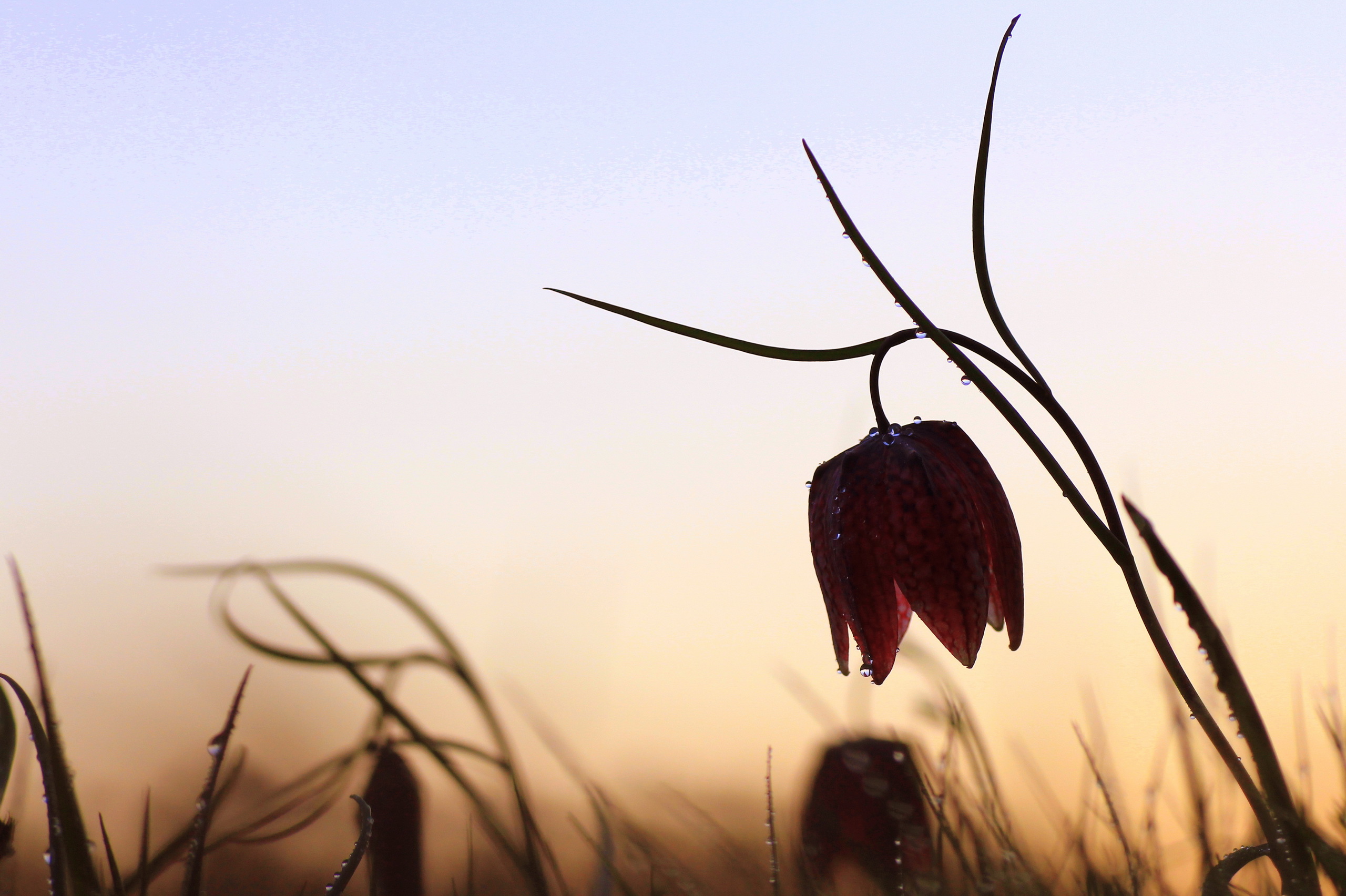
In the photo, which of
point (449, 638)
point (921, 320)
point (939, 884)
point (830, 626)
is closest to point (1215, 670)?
point (921, 320)

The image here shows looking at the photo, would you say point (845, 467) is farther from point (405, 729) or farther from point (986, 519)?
point (405, 729)

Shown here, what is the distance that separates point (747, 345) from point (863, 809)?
1.06 m

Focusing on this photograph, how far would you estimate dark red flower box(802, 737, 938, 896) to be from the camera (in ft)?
5.05

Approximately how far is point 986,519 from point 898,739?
0.66 meters

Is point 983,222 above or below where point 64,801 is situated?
above

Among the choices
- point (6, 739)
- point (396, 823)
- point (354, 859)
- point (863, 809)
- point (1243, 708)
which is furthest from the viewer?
point (863, 809)

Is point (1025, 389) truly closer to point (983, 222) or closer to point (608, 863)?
point (983, 222)

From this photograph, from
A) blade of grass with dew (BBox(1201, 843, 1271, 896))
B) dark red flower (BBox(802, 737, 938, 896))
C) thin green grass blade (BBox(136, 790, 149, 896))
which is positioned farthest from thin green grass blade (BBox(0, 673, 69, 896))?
dark red flower (BBox(802, 737, 938, 896))

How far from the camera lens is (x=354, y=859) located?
31.4 inches

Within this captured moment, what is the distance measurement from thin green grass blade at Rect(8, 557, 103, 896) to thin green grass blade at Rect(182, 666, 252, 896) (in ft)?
0.25

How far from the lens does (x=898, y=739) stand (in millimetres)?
1541

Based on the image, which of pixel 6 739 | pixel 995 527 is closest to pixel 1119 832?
pixel 995 527

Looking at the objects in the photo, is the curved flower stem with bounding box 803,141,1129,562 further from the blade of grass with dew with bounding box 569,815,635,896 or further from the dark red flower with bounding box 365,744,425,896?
the dark red flower with bounding box 365,744,425,896

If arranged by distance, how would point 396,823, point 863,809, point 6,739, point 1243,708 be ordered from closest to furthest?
1. point 1243,708
2. point 6,739
3. point 396,823
4. point 863,809
